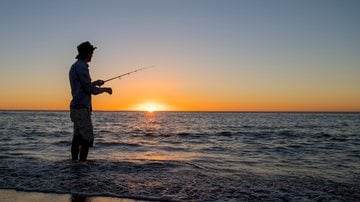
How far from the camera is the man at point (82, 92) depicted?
7.14 m

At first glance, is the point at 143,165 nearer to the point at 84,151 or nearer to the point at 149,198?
the point at 84,151

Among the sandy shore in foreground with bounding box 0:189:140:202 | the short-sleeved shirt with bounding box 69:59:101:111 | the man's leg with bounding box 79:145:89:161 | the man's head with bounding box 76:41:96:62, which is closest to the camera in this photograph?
the sandy shore in foreground with bounding box 0:189:140:202

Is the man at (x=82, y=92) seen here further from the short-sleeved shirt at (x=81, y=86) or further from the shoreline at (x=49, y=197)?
the shoreline at (x=49, y=197)

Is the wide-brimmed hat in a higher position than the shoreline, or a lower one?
higher

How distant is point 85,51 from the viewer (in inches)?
285

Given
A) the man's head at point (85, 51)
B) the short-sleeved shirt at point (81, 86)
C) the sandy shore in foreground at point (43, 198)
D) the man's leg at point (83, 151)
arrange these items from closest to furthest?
the sandy shore in foreground at point (43, 198) < the short-sleeved shirt at point (81, 86) < the man's head at point (85, 51) < the man's leg at point (83, 151)

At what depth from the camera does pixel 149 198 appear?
191 inches

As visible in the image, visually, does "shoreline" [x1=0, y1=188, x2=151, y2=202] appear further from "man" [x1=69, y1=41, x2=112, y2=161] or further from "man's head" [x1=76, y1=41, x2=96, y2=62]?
"man's head" [x1=76, y1=41, x2=96, y2=62]

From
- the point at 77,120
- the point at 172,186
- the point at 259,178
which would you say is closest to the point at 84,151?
the point at 77,120

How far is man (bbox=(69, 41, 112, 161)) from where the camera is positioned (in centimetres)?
714

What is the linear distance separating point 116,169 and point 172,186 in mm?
1873

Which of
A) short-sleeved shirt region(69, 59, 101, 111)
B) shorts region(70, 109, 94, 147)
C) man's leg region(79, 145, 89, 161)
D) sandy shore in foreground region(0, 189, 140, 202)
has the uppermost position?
short-sleeved shirt region(69, 59, 101, 111)

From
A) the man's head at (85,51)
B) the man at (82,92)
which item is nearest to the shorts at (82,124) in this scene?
the man at (82,92)

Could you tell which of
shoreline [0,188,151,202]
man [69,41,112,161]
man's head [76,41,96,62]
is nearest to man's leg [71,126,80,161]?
man [69,41,112,161]
